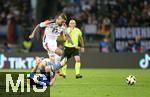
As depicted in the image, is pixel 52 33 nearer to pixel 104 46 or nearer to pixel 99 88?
pixel 99 88

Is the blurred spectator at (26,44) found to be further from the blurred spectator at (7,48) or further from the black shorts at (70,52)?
the black shorts at (70,52)

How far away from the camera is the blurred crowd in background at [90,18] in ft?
113

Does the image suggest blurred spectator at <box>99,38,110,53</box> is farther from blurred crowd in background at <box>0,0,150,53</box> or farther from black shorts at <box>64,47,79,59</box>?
black shorts at <box>64,47,79,59</box>

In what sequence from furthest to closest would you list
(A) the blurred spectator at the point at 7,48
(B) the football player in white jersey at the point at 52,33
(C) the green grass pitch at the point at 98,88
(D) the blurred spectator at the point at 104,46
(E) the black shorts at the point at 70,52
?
(A) the blurred spectator at the point at 7,48, (D) the blurred spectator at the point at 104,46, (E) the black shorts at the point at 70,52, (B) the football player in white jersey at the point at 52,33, (C) the green grass pitch at the point at 98,88

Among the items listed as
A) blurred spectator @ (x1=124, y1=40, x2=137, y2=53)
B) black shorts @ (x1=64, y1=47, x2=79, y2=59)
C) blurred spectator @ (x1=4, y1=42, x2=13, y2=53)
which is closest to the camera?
black shorts @ (x1=64, y1=47, x2=79, y2=59)

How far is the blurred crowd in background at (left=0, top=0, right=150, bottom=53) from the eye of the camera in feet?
113

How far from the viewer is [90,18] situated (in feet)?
120

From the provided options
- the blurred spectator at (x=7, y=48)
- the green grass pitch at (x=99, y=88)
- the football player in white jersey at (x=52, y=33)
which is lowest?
the green grass pitch at (x=99, y=88)

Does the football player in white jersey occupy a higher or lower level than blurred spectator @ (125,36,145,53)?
higher

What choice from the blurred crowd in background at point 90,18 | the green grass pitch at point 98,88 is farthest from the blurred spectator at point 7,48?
the green grass pitch at point 98,88

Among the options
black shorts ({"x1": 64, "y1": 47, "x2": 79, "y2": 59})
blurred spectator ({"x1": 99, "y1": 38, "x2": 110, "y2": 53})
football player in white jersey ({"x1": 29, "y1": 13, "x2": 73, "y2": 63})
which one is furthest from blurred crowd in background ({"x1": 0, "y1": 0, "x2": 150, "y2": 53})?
football player in white jersey ({"x1": 29, "y1": 13, "x2": 73, "y2": 63})

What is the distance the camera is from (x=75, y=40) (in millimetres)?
23453

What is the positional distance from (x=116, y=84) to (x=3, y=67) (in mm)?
12648

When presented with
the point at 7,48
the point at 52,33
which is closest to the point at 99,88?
the point at 52,33
